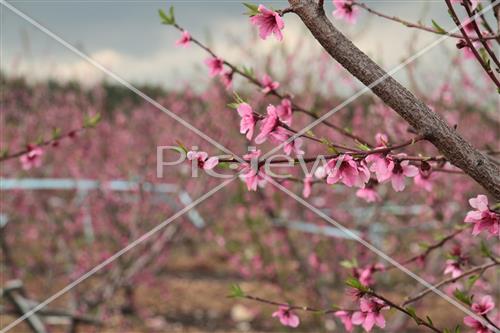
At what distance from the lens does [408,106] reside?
1.54 meters

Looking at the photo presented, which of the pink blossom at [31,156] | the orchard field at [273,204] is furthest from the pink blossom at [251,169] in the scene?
the pink blossom at [31,156]

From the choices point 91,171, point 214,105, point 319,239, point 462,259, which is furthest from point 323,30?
point 91,171

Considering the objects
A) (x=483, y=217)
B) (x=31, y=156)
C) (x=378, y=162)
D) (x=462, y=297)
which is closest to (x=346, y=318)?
(x=462, y=297)

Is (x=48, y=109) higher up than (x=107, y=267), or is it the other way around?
(x=48, y=109)

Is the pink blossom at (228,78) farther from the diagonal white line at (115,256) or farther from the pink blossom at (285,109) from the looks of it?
the diagonal white line at (115,256)

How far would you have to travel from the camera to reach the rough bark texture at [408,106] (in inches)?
60.7

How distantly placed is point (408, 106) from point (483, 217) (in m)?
0.49

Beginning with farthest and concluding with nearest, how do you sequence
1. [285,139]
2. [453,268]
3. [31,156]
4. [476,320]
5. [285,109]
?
[31,156]
[285,109]
[453,268]
[476,320]
[285,139]

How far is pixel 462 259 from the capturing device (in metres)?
2.46

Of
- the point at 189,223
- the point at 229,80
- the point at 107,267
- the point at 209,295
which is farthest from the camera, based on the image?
the point at 189,223

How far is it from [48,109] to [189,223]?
171 inches

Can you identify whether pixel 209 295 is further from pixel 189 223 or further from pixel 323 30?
pixel 323 30

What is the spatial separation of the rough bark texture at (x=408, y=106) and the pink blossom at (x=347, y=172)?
196 mm

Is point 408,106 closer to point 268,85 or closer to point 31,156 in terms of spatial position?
point 268,85
